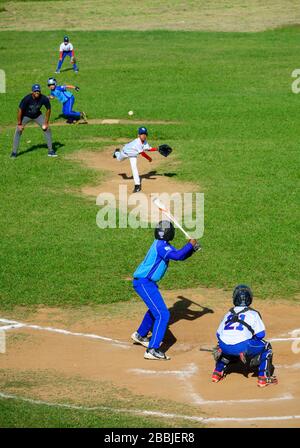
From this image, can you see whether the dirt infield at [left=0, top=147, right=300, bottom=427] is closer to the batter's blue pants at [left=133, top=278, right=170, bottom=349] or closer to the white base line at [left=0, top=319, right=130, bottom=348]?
the white base line at [left=0, top=319, right=130, bottom=348]

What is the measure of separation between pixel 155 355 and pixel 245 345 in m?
1.77

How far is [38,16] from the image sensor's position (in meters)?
58.4

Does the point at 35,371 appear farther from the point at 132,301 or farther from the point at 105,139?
the point at 105,139

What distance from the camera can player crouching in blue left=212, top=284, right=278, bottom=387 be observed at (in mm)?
13250

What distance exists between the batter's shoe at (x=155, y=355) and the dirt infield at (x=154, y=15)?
40.9m

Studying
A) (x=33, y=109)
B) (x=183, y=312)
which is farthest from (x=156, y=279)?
(x=33, y=109)

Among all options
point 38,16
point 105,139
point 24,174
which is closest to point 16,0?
point 38,16

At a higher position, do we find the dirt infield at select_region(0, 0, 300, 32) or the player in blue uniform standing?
the dirt infield at select_region(0, 0, 300, 32)

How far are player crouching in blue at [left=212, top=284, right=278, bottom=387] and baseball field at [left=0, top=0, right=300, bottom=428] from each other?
0.96 ft

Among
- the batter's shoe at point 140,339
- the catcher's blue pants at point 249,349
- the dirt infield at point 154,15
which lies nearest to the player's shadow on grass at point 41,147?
the batter's shoe at point 140,339

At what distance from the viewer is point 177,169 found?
26125 mm

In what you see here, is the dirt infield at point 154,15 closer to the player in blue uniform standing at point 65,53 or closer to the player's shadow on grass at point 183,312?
the player in blue uniform standing at point 65,53

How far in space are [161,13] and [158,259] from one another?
46.4m

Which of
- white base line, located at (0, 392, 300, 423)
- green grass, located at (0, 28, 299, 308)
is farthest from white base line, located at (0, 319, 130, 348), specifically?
white base line, located at (0, 392, 300, 423)
